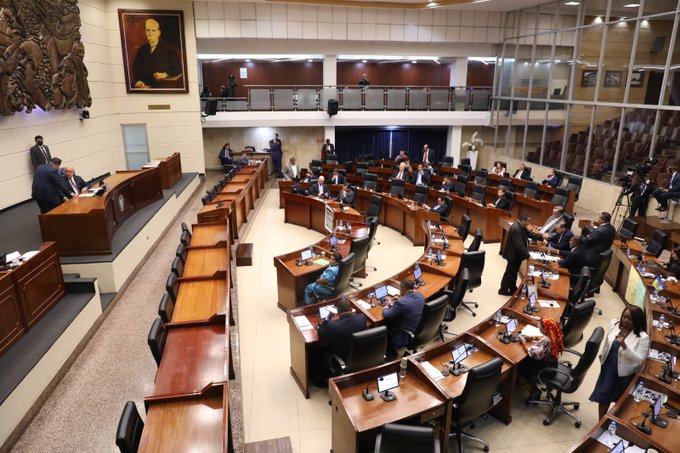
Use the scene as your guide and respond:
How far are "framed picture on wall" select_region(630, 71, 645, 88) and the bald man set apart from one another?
43.1ft

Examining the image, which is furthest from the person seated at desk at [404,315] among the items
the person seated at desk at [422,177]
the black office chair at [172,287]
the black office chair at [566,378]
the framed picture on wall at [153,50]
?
the framed picture on wall at [153,50]

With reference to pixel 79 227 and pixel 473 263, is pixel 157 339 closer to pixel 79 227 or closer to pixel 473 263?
pixel 79 227

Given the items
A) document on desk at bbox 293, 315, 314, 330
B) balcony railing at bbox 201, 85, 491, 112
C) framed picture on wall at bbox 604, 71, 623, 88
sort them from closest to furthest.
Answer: document on desk at bbox 293, 315, 314, 330
framed picture on wall at bbox 604, 71, 623, 88
balcony railing at bbox 201, 85, 491, 112

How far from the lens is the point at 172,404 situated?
3.69m

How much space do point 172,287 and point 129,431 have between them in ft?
8.13

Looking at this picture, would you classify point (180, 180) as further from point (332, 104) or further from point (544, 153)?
point (544, 153)

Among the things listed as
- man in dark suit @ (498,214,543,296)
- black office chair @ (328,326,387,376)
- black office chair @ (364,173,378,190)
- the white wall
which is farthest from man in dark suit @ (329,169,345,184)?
black office chair @ (328,326,387,376)

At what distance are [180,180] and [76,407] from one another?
32.7ft

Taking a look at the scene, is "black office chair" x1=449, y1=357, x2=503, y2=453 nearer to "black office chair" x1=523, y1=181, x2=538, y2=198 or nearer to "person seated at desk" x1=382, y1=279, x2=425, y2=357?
"person seated at desk" x1=382, y1=279, x2=425, y2=357

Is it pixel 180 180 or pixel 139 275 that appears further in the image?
pixel 180 180

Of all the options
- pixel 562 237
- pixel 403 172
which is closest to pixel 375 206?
pixel 403 172

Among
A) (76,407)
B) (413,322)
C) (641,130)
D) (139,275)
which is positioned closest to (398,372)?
(413,322)

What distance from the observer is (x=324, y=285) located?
651 centimetres

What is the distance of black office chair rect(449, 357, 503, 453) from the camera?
3996 mm
